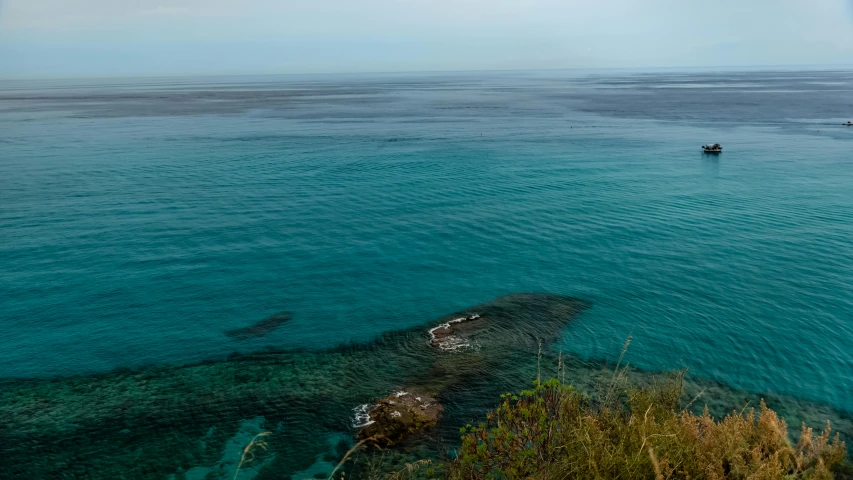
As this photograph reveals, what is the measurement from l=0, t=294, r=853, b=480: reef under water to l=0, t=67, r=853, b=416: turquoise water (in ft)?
6.57

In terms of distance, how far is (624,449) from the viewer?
16.6 metres

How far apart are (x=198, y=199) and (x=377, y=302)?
3511 cm

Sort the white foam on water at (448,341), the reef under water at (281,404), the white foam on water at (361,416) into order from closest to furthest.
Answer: the reef under water at (281,404) < the white foam on water at (361,416) < the white foam on water at (448,341)

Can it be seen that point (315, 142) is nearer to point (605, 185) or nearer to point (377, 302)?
point (605, 185)

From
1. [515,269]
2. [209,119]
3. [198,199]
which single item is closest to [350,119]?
[209,119]

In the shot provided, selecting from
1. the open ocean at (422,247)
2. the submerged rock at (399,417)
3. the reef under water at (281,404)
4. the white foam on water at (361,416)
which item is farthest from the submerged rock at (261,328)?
the submerged rock at (399,417)

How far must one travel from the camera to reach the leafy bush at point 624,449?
50.0 feet

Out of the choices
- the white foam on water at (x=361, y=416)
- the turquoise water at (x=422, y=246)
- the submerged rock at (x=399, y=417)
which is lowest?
the white foam on water at (x=361, y=416)

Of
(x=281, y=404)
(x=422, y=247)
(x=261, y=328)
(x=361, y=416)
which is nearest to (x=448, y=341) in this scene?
(x=361, y=416)

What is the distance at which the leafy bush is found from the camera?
15227 mm

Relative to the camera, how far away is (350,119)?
139 metres

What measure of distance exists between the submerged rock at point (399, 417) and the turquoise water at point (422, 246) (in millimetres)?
8505

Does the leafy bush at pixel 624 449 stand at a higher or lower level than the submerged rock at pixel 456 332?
higher

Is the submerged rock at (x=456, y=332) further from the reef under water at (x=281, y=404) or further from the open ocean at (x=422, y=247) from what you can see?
the open ocean at (x=422, y=247)
